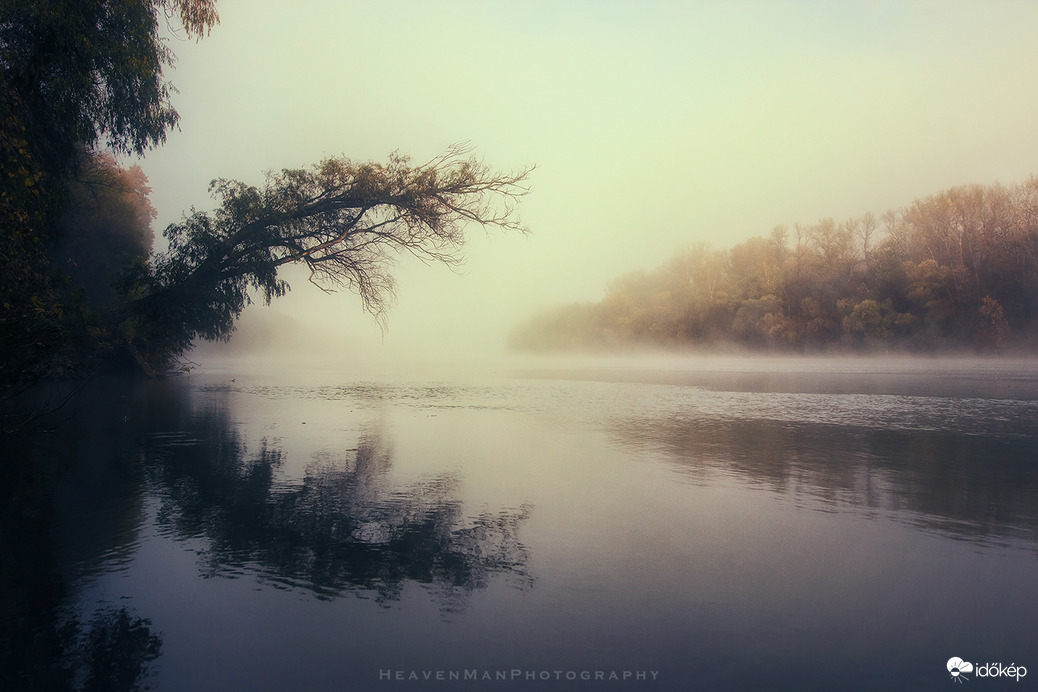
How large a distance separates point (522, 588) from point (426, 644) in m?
1.17

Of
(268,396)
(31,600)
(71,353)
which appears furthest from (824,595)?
(268,396)

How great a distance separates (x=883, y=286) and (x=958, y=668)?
248 feet

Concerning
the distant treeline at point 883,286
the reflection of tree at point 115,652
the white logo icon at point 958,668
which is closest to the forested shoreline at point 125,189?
the reflection of tree at point 115,652

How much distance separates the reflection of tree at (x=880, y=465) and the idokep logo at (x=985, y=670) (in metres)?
3.08

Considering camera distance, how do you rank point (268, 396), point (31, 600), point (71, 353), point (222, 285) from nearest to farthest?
1. point (31, 600)
2. point (71, 353)
3. point (222, 285)
4. point (268, 396)

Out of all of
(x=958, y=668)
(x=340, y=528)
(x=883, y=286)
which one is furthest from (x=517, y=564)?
(x=883, y=286)

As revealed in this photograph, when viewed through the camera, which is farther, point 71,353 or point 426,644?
point 71,353

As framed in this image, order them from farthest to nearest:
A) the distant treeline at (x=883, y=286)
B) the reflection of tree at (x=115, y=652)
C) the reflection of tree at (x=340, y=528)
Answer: the distant treeline at (x=883, y=286)
the reflection of tree at (x=340, y=528)
the reflection of tree at (x=115, y=652)

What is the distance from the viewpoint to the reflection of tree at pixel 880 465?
757 centimetres

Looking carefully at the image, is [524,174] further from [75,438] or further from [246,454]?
[75,438]

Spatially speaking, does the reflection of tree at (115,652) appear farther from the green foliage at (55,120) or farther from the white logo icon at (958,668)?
the green foliage at (55,120)

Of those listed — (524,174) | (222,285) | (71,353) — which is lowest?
(71,353)

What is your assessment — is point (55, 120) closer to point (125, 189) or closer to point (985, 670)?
point (125, 189)

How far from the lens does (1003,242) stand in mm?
65125
